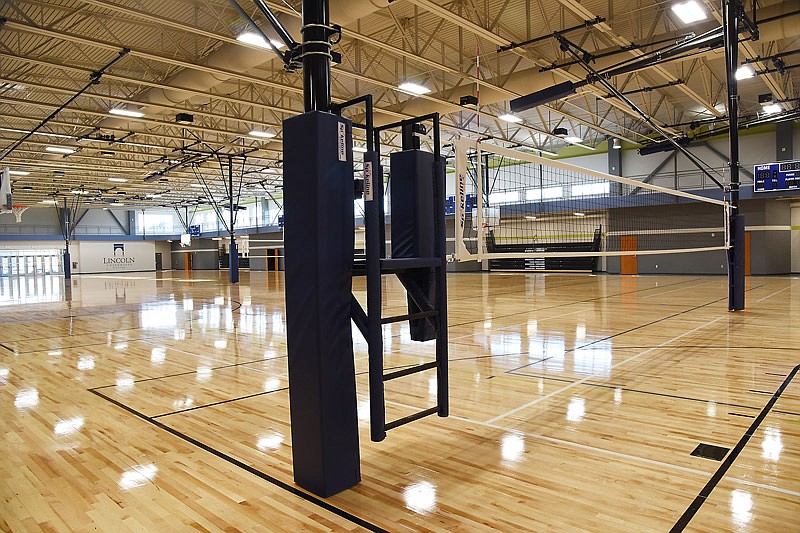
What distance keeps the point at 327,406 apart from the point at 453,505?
0.88 meters

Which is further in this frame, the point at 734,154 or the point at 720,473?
the point at 734,154

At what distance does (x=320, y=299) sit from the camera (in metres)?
3.03

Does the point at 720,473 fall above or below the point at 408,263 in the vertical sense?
below

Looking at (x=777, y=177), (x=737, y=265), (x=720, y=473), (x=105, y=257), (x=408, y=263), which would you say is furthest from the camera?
(x=105, y=257)

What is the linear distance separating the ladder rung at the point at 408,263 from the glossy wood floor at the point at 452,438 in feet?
4.24

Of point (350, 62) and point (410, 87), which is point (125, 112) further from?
point (410, 87)

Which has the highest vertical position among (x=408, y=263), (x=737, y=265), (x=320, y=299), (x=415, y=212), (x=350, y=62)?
(x=350, y=62)

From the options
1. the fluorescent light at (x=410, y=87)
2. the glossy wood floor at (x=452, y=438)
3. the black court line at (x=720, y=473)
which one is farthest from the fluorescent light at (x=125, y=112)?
the black court line at (x=720, y=473)

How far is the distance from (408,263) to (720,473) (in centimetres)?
225

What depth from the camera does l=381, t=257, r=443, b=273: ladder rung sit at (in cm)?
316

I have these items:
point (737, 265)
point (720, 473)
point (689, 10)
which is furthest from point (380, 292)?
point (737, 265)

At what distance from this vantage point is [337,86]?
16922 mm

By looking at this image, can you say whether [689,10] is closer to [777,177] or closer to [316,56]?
[316,56]

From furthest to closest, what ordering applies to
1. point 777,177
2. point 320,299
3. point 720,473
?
point 777,177
point 720,473
point 320,299
